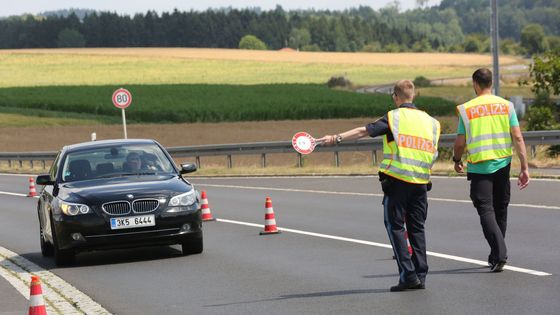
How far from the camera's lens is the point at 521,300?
9.74 m

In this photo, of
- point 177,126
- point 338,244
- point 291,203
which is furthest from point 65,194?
point 177,126

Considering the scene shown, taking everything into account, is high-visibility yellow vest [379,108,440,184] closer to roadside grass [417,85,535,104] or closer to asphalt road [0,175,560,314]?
asphalt road [0,175,560,314]

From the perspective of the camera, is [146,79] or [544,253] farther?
[146,79]

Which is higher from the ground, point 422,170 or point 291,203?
point 422,170

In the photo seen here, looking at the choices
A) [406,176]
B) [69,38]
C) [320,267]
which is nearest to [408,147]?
[406,176]

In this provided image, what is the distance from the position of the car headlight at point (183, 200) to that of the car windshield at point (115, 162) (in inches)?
39.2

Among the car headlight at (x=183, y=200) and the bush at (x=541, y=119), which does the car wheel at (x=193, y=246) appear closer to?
the car headlight at (x=183, y=200)

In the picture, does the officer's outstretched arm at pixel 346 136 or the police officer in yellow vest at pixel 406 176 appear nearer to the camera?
the officer's outstretched arm at pixel 346 136

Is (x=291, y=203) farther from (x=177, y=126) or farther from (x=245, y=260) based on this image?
(x=177, y=126)

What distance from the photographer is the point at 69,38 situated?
594 ft

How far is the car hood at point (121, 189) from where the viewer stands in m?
14.1

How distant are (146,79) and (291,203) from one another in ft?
285

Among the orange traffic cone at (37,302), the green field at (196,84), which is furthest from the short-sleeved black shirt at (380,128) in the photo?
the green field at (196,84)

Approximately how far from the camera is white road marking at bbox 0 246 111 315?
35.3 feet
